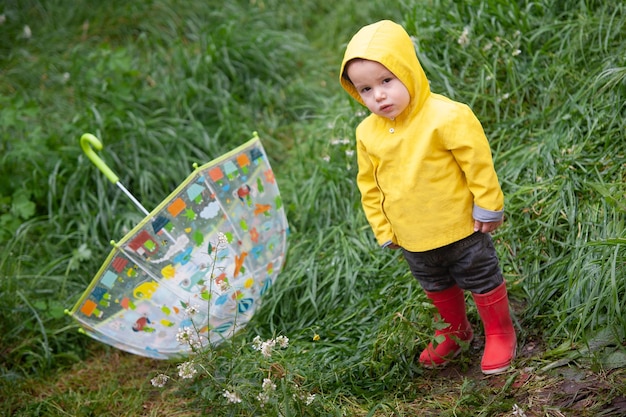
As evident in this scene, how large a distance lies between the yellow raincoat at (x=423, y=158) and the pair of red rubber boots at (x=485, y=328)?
0.33 m

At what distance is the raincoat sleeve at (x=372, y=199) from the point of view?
287 centimetres

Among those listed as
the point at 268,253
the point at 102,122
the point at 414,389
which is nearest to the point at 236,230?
the point at 268,253

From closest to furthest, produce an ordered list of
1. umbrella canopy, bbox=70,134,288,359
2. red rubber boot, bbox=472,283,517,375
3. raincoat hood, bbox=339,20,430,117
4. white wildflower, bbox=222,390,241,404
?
1. raincoat hood, bbox=339,20,430,117
2. white wildflower, bbox=222,390,241,404
3. red rubber boot, bbox=472,283,517,375
4. umbrella canopy, bbox=70,134,288,359

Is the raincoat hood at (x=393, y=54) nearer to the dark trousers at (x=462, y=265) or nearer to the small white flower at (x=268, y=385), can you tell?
the dark trousers at (x=462, y=265)

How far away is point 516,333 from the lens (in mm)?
3123

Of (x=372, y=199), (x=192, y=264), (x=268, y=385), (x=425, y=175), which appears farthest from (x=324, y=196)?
(x=268, y=385)

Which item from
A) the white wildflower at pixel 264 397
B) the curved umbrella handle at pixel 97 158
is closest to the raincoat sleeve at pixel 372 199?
the white wildflower at pixel 264 397

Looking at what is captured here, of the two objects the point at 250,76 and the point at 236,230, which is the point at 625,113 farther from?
the point at 250,76

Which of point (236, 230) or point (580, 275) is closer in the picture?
point (580, 275)

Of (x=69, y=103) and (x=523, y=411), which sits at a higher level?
(x=69, y=103)

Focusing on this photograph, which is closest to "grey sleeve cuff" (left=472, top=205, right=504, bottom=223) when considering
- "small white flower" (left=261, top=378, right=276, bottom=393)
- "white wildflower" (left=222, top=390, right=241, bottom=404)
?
"small white flower" (left=261, top=378, right=276, bottom=393)

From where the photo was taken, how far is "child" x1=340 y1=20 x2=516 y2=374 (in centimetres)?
259

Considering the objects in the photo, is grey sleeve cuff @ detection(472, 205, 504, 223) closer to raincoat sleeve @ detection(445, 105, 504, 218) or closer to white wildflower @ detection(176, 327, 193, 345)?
raincoat sleeve @ detection(445, 105, 504, 218)

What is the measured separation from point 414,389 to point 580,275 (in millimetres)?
788
